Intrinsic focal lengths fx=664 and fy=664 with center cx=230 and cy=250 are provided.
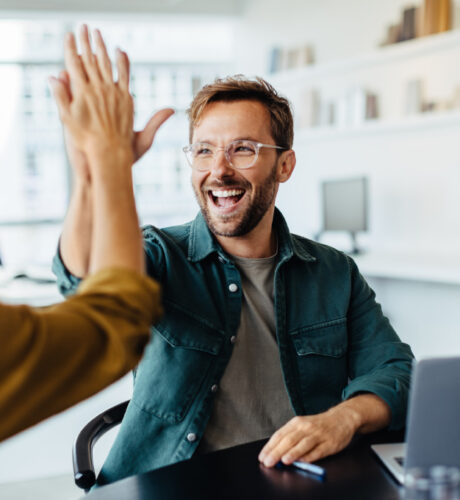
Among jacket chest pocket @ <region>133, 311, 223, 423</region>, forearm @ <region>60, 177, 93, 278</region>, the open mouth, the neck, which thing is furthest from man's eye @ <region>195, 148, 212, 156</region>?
forearm @ <region>60, 177, 93, 278</region>

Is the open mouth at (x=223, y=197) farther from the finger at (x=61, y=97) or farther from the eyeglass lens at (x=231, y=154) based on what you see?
the finger at (x=61, y=97)

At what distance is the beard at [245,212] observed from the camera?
1.66 meters

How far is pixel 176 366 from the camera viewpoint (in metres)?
1.46

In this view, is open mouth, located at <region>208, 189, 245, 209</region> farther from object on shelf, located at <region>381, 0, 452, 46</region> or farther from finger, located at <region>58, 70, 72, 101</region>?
object on shelf, located at <region>381, 0, 452, 46</region>

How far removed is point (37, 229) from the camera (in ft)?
20.4

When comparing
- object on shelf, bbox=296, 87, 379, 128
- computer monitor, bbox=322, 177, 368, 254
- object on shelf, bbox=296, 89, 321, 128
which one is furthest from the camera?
object on shelf, bbox=296, 89, 321, 128

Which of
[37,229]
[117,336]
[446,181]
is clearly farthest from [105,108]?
[37,229]

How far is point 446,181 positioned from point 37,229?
374cm

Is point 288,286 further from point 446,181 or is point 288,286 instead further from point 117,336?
point 446,181

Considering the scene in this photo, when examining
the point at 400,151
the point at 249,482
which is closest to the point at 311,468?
the point at 249,482

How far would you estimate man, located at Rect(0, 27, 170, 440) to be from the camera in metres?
0.72

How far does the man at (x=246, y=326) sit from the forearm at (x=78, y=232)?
7cm

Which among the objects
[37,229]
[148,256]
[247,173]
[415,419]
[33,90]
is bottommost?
[37,229]

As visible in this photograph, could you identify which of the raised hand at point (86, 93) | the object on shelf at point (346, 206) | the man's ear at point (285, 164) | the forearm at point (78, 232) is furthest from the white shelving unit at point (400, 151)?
the raised hand at point (86, 93)
